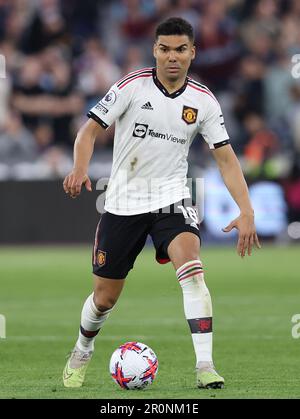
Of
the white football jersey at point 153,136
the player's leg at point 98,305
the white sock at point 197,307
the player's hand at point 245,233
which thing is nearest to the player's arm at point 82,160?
the white football jersey at point 153,136

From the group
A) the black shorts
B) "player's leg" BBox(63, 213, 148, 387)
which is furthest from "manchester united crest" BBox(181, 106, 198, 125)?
"player's leg" BBox(63, 213, 148, 387)

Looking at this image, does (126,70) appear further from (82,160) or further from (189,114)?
(82,160)

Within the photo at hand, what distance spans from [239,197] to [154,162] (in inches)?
23.3

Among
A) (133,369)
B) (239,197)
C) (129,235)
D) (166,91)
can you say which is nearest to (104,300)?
(129,235)

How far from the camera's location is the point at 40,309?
12633 millimetres

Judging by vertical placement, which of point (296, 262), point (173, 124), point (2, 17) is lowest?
point (296, 262)

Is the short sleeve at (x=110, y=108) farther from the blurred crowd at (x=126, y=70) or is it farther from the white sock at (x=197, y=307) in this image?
the blurred crowd at (x=126, y=70)

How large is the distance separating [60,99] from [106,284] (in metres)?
13.4

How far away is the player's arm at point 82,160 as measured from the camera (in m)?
7.39

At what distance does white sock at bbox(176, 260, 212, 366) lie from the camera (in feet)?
24.8

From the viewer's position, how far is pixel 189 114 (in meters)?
7.91
